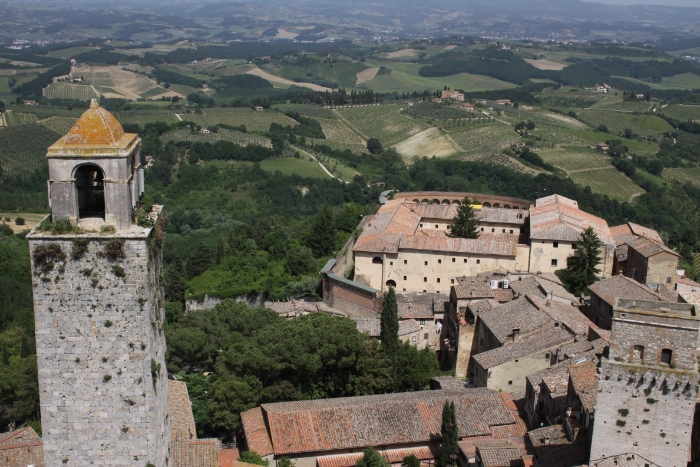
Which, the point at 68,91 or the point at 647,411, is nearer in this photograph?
the point at 647,411

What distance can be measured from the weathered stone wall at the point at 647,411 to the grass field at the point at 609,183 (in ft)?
238

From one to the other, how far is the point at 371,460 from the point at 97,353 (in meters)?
12.9

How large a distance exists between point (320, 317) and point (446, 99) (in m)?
124

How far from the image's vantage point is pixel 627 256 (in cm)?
4747

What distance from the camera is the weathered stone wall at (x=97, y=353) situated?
17047mm

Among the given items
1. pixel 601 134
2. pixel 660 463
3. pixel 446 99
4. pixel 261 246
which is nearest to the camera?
pixel 660 463

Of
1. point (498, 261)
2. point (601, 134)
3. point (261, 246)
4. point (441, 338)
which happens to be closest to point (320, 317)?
point (441, 338)


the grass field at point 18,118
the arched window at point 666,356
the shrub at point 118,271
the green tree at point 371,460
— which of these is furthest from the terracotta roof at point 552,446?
the grass field at point 18,118

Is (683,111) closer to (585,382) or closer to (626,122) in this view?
(626,122)

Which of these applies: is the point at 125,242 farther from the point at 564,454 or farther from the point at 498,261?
the point at 498,261

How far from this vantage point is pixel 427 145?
125688 mm

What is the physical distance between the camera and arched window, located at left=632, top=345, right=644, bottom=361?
2225cm

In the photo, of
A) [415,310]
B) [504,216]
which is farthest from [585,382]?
[504,216]

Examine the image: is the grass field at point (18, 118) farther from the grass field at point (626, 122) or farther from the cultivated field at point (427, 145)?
the grass field at point (626, 122)
